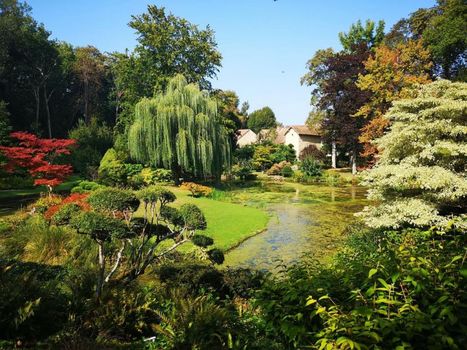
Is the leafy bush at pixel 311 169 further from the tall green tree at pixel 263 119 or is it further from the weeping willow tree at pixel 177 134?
the tall green tree at pixel 263 119

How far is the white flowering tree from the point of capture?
10.0m

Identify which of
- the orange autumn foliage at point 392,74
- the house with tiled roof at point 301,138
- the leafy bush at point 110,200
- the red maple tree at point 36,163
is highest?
the orange autumn foliage at point 392,74

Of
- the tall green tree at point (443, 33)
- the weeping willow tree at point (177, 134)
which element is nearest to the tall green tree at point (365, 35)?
the tall green tree at point (443, 33)

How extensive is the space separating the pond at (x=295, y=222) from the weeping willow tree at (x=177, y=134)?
141 inches

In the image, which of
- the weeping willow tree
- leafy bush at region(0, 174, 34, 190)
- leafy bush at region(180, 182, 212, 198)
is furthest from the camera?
the weeping willow tree

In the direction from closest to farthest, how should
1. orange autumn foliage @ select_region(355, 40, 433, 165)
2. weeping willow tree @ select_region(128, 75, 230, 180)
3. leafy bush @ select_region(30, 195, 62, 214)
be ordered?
leafy bush @ select_region(30, 195, 62, 214)
weeping willow tree @ select_region(128, 75, 230, 180)
orange autumn foliage @ select_region(355, 40, 433, 165)

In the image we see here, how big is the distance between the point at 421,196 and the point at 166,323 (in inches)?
347

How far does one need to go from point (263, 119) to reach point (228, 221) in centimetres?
6392

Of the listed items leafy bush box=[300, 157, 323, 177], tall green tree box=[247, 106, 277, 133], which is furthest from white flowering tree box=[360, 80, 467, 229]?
tall green tree box=[247, 106, 277, 133]

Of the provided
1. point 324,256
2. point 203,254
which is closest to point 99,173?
point 203,254

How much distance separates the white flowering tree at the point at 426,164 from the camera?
A: 1002cm

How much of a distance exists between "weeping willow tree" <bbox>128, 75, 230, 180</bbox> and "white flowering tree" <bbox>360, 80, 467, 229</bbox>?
13.7 meters

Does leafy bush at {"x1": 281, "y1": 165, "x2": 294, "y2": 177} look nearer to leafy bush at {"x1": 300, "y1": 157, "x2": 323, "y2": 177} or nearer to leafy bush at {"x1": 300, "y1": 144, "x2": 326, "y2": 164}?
leafy bush at {"x1": 300, "y1": 157, "x2": 323, "y2": 177}

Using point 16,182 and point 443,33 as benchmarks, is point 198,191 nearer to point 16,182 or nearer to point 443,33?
point 16,182
